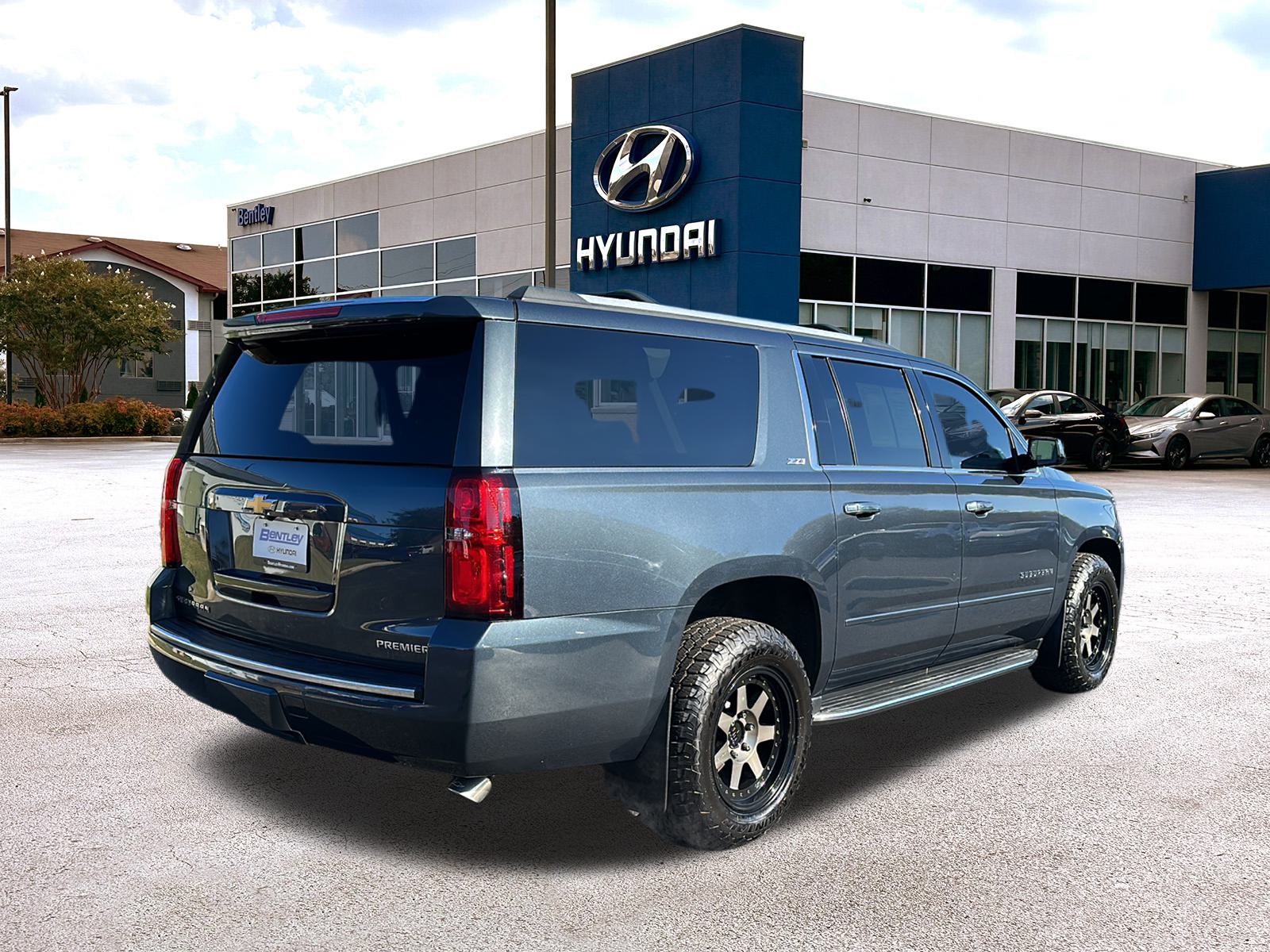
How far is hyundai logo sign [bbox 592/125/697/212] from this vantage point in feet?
80.6

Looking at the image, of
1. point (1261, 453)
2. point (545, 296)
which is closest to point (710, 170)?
point (1261, 453)

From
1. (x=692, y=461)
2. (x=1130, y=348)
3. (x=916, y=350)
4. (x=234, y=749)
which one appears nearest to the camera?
(x=692, y=461)

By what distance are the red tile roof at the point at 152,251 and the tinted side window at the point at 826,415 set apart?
202ft

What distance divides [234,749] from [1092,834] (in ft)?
11.7

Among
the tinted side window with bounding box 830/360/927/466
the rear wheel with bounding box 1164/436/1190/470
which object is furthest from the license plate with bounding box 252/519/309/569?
the rear wheel with bounding box 1164/436/1190/470

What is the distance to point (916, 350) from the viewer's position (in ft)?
100

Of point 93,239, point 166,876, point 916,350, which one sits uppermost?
point 93,239

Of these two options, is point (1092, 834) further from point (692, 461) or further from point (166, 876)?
point (166, 876)

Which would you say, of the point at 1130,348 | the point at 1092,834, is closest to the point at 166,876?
the point at 1092,834

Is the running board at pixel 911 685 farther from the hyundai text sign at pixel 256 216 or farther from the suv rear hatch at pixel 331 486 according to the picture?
the hyundai text sign at pixel 256 216

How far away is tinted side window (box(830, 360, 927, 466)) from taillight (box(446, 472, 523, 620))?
195cm

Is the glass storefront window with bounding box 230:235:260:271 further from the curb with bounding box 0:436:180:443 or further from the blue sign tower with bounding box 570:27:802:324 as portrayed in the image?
the blue sign tower with bounding box 570:27:802:324

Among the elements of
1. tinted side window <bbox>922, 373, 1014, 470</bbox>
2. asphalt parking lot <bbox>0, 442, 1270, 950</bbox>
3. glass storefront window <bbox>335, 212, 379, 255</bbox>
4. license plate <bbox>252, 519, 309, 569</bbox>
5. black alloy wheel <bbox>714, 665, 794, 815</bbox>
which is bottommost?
asphalt parking lot <bbox>0, 442, 1270, 950</bbox>

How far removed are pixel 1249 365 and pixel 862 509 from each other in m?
37.4
